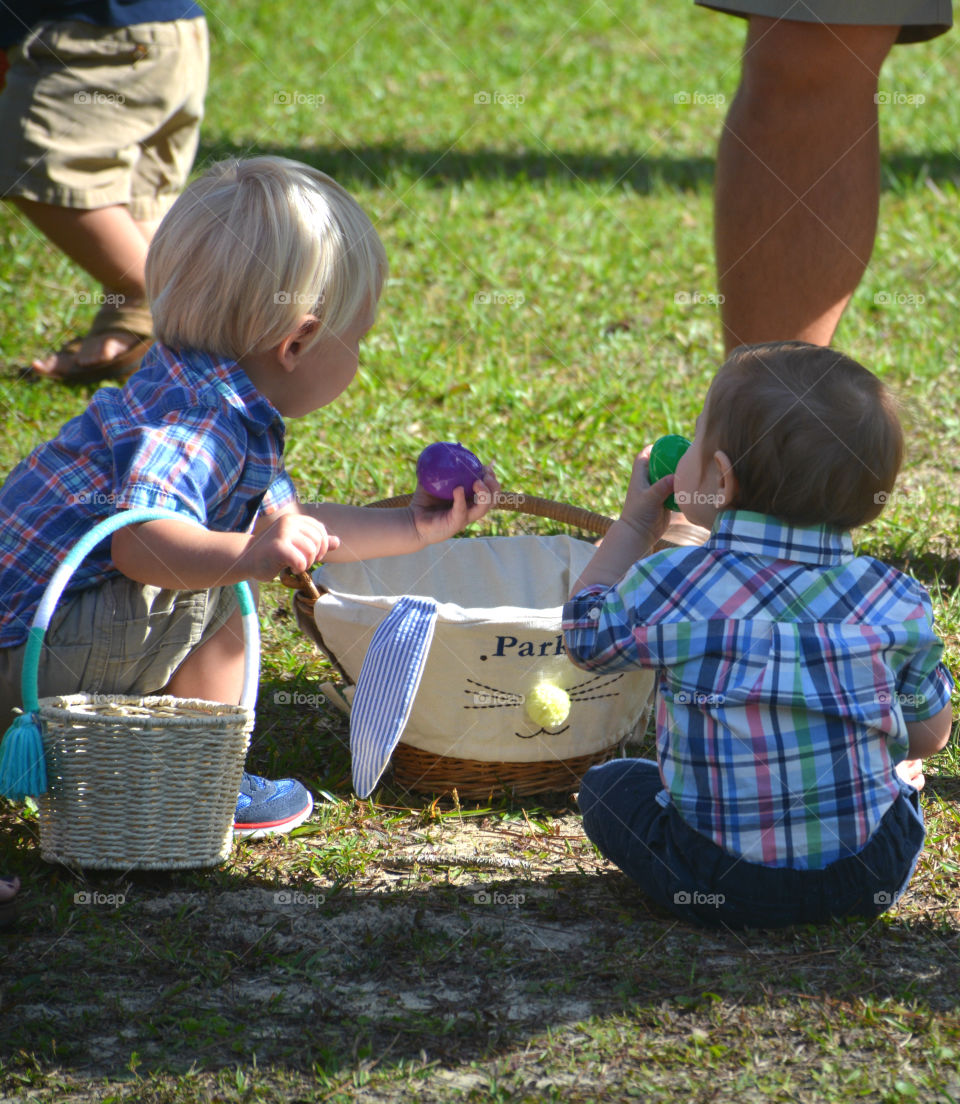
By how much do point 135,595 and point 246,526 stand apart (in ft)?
0.70

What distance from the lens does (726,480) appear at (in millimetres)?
1715

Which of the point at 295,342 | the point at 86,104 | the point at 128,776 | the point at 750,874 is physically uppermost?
the point at 86,104

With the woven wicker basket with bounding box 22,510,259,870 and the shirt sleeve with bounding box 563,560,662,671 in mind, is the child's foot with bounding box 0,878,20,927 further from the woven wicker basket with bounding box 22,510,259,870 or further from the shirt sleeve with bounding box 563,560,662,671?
the shirt sleeve with bounding box 563,560,662,671

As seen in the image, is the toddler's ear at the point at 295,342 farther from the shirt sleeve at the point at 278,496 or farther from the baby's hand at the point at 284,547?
the baby's hand at the point at 284,547

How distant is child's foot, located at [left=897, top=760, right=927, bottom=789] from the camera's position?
1.96 meters

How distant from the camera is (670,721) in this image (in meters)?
1.77

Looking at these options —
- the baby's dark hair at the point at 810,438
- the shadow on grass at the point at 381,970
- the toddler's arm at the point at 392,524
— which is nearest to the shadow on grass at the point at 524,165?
the toddler's arm at the point at 392,524

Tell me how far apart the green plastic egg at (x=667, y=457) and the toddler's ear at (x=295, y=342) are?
0.57 metres

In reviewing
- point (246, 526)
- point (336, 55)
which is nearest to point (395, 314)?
point (246, 526)

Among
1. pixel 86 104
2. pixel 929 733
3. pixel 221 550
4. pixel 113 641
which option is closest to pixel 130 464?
pixel 221 550

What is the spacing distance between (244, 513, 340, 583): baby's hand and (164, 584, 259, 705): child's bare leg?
0.35m

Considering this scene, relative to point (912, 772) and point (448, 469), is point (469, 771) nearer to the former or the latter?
point (448, 469)

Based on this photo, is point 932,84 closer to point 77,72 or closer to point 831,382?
point 77,72

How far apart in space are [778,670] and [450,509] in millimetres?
738
